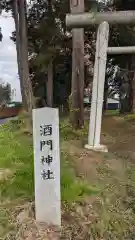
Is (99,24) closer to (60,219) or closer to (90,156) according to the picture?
(90,156)

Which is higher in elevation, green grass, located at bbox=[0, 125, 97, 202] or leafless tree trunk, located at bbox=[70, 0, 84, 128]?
leafless tree trunk, located at bbox=[70, 0, 84, 128]

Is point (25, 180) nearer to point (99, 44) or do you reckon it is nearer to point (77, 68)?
point (99, 44)

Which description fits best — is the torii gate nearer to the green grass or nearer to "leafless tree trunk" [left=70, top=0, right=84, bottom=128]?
the green grass

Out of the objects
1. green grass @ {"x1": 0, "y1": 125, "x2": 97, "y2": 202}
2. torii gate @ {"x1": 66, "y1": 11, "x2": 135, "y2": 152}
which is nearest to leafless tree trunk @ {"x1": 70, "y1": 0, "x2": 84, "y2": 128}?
torii gate @ {"x1": 66, "y1": 11, "x2": 135, "y2": 152}

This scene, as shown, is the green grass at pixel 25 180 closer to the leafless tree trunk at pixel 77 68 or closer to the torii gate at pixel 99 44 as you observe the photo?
the torii gate at pixel 99 44

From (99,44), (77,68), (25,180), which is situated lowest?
(25,180)

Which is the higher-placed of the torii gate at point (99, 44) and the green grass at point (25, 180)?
the torii gate at point (99, 44)

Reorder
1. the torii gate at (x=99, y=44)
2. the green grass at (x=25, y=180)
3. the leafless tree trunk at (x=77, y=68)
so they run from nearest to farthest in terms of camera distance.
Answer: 1. the green grass at (x=25, y=180)
2. the torii gate at (x=99, y=44)
3. the leafless tree trunk at (x=77, y=68)

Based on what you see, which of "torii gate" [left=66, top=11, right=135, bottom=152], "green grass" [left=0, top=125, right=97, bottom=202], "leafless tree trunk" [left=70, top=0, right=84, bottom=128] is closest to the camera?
"green grass" [left=0, top=125, right=97, bottom=202]

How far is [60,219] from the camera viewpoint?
3887mm

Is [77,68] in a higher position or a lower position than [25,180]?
higher

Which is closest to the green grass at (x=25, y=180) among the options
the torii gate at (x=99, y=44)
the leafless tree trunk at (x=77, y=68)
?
the torii gate at (x=99, y=44)

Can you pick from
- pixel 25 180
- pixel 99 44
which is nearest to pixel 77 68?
pixel 99 44

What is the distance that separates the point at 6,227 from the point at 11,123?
6.25 meters
